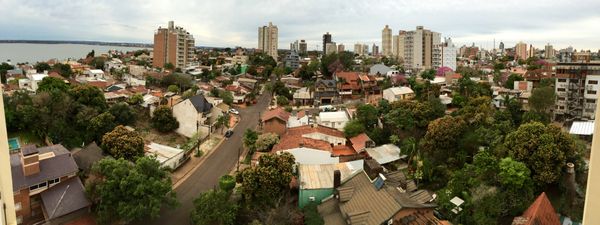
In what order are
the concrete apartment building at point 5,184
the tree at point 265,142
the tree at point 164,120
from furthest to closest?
the tree at point 164,120 < the tree at point 265,142 < the concrete apartment building at point 5,184

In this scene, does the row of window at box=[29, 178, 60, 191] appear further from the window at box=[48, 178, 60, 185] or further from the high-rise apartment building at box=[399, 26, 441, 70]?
→ the high-rise apartment building at box=[399, 26, 441, 70]

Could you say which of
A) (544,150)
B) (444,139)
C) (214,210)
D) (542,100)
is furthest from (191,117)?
(542,100)

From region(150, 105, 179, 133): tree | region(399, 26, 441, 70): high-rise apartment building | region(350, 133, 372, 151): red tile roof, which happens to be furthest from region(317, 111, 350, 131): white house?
region(399, 26, 441, 70): high-rise apartment building

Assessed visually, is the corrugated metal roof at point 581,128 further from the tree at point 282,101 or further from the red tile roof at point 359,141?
the tree at point 282,101

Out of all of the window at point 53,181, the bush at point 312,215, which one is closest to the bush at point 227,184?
the bush at point 312,215

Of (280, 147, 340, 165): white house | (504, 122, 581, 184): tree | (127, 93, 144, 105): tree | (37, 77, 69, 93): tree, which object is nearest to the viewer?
(504, 122, 581, 184): tree

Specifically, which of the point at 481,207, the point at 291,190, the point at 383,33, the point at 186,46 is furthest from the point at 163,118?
the point at 383,33

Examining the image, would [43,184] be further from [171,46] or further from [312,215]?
[171,46]

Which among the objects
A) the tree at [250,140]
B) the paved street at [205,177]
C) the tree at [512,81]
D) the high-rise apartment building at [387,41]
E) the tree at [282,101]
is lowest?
the paved street at [205,177]
